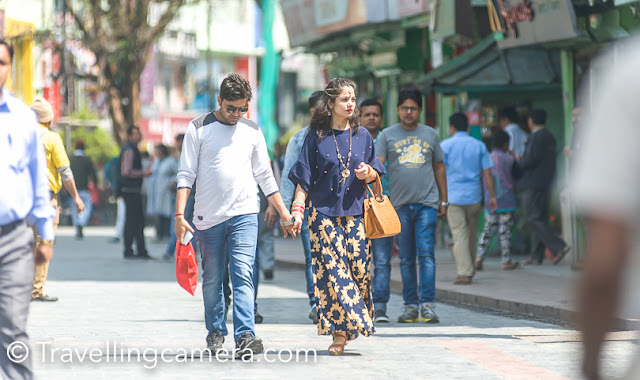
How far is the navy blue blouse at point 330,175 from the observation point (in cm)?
735

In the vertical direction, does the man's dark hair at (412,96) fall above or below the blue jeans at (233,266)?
above

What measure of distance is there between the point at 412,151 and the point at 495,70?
21.8 feet

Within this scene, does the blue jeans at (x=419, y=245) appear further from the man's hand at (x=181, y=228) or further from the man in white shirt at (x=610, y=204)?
the man in white shirt at (x=610, y=204)

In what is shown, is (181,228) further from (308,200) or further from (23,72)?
(23,72)

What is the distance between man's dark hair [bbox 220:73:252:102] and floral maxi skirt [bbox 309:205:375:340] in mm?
889

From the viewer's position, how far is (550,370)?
6.67m

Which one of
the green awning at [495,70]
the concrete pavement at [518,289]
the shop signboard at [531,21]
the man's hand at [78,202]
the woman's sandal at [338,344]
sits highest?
the shop signboard at [531,21]

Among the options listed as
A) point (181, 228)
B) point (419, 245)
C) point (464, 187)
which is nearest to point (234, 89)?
point (181, 228)

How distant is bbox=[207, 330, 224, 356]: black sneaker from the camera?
7277 millimetres

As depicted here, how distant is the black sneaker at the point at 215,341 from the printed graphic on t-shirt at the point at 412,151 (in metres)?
2.62

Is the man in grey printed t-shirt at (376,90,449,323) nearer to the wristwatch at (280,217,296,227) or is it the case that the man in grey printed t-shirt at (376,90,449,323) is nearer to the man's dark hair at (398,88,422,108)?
the man's dark hair at (398,88,422,108)

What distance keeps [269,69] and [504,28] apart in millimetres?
9349

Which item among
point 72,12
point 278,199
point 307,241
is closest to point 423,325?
point 307,241

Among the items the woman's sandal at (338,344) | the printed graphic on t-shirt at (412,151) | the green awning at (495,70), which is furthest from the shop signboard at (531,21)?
the woman's sandal at (338,344)
